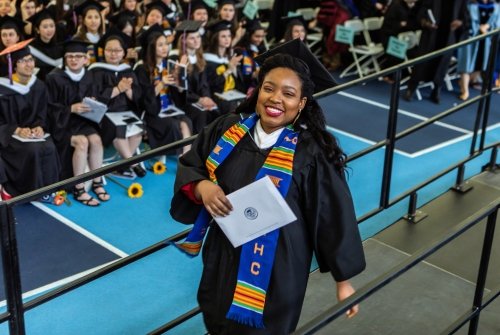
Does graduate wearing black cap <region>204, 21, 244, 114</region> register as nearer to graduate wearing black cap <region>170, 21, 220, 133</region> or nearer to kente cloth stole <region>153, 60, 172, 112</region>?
graduate wearing black cap <region>170, 21, 220, 133</region>

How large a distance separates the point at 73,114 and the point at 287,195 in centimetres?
422

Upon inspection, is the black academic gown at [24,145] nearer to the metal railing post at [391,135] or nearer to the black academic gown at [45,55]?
the black academic gown at [45,55]

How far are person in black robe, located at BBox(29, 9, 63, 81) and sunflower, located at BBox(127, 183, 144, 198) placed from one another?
177cm

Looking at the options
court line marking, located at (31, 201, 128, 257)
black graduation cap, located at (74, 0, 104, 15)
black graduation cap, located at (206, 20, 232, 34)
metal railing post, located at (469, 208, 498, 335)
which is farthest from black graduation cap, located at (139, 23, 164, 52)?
metal railing post, located at (469, 208, 498, 335)

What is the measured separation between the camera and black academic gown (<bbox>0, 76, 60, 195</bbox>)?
A: 20.6ft

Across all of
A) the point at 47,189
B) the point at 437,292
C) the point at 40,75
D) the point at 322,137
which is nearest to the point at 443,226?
the point at 437,292

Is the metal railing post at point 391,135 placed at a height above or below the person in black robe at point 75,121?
above

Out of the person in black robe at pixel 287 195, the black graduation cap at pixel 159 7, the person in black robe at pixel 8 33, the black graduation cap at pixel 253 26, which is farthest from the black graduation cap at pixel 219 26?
the person in black robe at pixel 287 195

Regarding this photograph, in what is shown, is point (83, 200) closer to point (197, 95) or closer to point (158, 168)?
point (158, 168)

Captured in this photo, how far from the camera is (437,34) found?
9.89 meters

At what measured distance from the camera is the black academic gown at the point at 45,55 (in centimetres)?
755

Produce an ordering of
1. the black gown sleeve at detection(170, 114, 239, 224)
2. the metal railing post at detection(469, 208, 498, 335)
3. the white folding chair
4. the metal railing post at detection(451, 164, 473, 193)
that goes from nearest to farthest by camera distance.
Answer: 1. the black gown sleeve at detection(170, 114, 239, 224)
2. the metal railing post at detection(469, 208, 498, 335)
3. the metal railing post at detection(451, 164, 473, 193)
4. the white folding chair

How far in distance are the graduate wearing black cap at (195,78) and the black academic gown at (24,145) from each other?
1502 millimetres

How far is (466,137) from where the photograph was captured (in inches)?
324
